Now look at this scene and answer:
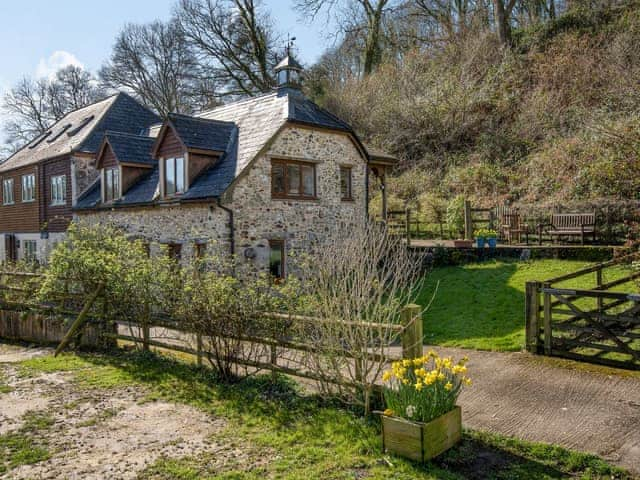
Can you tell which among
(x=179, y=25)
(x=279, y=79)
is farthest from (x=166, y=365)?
(x=179, y=25)

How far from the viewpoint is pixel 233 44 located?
1334 inches

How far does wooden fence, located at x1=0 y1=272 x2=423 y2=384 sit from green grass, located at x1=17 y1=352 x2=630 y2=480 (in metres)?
0.47

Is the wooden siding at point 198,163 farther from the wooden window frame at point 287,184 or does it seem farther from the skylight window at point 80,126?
the skylight window at point 80,126

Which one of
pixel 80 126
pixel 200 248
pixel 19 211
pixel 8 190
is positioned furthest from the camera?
pixel 8 190

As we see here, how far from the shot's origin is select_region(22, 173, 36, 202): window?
2327 centimetres

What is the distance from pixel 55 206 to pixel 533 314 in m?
19.7

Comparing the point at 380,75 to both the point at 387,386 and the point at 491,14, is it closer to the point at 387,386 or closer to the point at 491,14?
the point at 491,14

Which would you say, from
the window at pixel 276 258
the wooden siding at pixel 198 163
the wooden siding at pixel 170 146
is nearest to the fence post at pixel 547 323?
the window at pixel 276 258

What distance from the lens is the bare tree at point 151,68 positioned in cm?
3747

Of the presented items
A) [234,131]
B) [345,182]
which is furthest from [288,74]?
[345,182]

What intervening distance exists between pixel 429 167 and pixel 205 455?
24.0m

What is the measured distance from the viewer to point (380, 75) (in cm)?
3347

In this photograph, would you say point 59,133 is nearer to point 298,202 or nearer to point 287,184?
point 287,184

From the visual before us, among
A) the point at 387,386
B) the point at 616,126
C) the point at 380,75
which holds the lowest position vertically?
the point at 387,386
